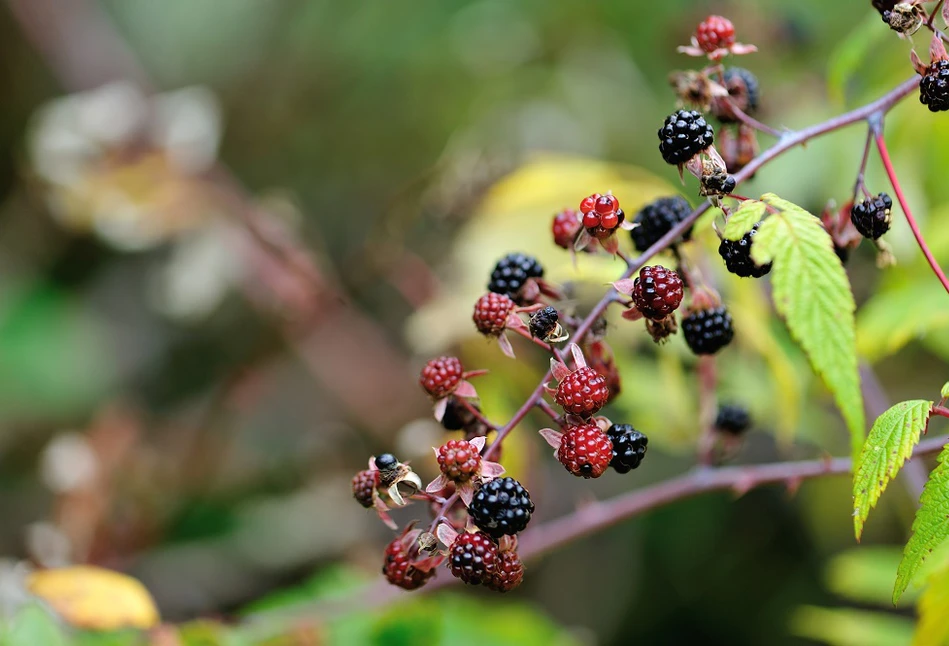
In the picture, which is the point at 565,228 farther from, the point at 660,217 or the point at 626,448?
Result: the point at 626,448

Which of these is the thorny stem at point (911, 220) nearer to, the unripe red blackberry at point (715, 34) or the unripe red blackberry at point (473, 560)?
the unripe red blackberry at point (715, 34)

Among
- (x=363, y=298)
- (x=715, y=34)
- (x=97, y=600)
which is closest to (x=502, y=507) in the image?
(x=715, y=34)

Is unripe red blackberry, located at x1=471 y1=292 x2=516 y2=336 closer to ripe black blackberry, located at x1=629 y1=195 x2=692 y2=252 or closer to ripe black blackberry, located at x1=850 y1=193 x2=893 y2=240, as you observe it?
ripe black blackberry, located at x1=629 y1=195 x2=692 y2=252

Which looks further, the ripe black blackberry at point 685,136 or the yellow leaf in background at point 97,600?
the yellow leaf in background at point 97,600

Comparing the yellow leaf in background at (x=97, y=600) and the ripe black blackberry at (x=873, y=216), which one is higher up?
the ripe black blackberry at (x=873, y=216)

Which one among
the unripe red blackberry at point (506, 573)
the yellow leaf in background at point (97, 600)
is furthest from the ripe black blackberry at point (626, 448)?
the yellow leaf in background at point (97, 600)
